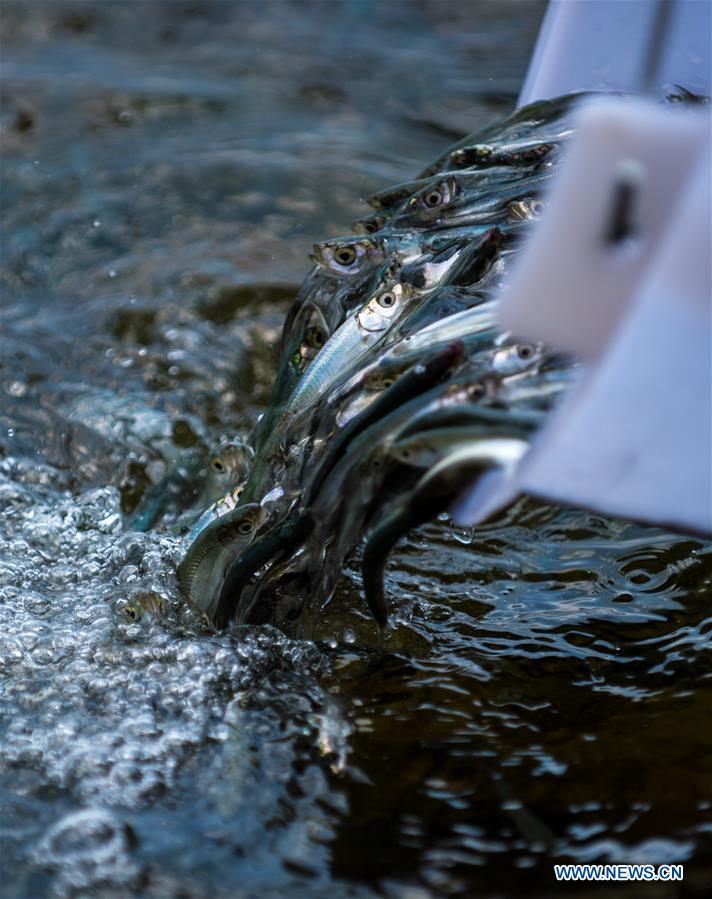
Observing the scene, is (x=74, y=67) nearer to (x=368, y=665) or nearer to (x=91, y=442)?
(x=91, y=442)

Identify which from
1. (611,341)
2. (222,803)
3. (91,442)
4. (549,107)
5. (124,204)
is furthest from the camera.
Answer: (124,204)

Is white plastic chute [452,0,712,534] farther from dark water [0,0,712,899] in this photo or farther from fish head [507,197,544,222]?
fish head [507,197,544,222]

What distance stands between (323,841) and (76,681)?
68 centimetres

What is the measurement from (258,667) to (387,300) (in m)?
0.82

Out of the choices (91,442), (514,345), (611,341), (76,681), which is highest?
(611,341)

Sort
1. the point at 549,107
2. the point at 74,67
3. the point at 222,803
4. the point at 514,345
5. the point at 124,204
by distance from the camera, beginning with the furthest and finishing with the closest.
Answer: the point at 74,67
the point at 124,204
the point at 549,107
the point at 222,803
the point at 514,345

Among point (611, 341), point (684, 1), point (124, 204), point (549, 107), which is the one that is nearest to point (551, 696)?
point (611, 341)

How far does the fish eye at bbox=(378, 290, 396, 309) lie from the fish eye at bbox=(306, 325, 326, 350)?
0.34 meters

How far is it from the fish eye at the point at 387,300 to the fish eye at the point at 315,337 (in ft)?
1.10

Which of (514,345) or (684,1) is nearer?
(514,345)

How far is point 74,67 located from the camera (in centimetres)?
608

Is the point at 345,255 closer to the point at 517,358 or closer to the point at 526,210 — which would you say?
the point at 526,210

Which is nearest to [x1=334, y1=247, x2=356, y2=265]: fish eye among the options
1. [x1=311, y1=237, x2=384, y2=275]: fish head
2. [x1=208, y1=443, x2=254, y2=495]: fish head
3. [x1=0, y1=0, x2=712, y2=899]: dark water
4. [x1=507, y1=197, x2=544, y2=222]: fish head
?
[x1=311, y1=237, x2=384, y2=275]: fish head

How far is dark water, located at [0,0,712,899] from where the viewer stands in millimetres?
2029
